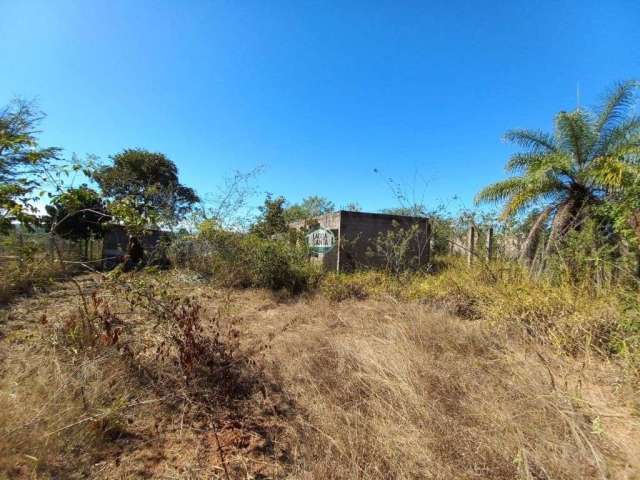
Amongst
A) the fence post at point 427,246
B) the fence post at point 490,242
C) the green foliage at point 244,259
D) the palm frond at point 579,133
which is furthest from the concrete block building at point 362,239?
the palm frond at point 579,133

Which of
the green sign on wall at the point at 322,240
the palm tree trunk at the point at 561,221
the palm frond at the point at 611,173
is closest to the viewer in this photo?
the palm frond at the point at 611,173

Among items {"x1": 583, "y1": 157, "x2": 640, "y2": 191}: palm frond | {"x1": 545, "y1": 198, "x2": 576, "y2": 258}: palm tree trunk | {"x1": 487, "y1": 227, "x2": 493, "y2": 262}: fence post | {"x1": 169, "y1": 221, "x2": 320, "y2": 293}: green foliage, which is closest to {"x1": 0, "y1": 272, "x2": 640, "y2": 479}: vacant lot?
{"x1": 545, "y1": 198, "x2": 576, "y2": 258}: palm tree trunk

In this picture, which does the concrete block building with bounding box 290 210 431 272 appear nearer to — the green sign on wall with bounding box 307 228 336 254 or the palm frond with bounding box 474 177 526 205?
the green sign on wall with bounding box 307 228 336 254

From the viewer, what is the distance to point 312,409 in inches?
92.3

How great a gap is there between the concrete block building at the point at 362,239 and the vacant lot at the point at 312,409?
5216 millimetres

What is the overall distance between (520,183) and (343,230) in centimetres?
441

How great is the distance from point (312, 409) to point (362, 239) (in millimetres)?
6841

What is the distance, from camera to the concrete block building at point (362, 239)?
8.62 m

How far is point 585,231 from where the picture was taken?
14.7ft

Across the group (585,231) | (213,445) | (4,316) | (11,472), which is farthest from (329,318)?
(4,316)

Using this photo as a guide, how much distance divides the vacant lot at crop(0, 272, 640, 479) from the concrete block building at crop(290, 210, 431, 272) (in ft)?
17.1

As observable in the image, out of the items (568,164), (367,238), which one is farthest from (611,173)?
(367,238)

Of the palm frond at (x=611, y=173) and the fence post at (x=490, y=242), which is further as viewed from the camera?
the fence post at (x=490, y=242)

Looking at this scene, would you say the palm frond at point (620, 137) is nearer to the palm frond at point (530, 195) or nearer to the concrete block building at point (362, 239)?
the palm frond at point (530, 195)
